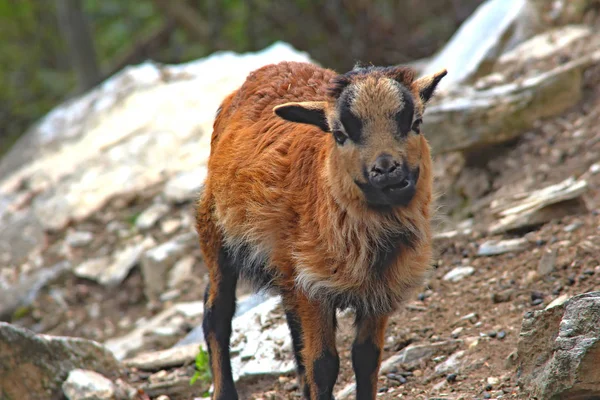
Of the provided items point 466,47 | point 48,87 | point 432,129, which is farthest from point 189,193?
point 48,87

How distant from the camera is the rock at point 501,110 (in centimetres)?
918

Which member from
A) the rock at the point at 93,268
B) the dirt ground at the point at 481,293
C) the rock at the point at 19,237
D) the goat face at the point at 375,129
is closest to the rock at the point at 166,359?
the dirt ground at the point at 481,293

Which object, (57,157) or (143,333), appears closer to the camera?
(143,333)

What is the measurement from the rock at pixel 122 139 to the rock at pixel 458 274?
191 inches

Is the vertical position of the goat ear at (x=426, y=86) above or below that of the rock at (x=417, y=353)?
above

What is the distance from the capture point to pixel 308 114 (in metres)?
5.54

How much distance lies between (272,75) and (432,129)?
2964mm

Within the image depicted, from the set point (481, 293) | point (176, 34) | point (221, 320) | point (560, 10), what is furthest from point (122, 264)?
point (176, 34)

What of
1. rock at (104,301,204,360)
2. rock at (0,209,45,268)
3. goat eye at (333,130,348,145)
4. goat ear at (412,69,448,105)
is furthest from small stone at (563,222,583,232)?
rock at (0,209,45,268)

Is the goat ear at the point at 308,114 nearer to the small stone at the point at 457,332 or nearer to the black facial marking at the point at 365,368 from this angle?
the black facial marking at the point at 365,368

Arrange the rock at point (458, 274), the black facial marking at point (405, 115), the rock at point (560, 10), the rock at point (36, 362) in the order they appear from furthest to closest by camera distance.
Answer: the rock at point (560, 10) → the rock at point (458, 274) → the rock at point (36, 362) → the black facial marking at point (405, 115)

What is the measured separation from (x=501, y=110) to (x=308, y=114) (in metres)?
4.33

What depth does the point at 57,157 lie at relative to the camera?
1330cm

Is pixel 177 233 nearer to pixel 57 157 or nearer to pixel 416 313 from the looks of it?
pixel 57 157
